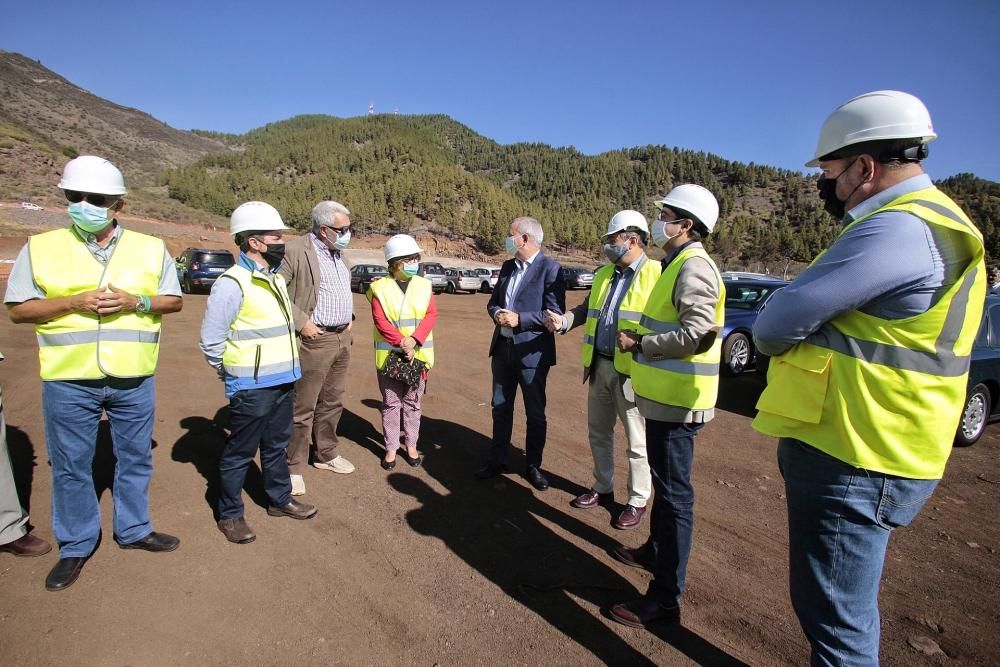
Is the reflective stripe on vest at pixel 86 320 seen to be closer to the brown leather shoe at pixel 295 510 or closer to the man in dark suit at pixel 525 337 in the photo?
the brown leather shoe at pixel 295 510

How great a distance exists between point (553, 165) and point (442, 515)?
5718 inches

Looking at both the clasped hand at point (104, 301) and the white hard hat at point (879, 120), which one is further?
the clasped hand at point (104, 301)

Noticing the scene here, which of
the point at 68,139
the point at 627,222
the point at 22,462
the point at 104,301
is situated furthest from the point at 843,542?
the point at 68,139

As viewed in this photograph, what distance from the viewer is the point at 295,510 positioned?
3.67 metres

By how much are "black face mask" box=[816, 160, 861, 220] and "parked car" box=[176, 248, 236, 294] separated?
20.6 m

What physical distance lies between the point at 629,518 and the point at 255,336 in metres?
2.84

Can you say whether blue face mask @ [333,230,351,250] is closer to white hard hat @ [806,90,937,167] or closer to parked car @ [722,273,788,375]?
white hard hat @ [806,90,937,167]

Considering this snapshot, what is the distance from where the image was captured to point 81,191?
2689 mm

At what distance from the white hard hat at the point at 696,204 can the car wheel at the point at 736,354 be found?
21.7 ft

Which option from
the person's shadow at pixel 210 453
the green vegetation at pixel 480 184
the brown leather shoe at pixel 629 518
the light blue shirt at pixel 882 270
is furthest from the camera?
the green vegetation at pixel 480 184

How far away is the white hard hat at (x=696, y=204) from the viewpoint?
2.80 meters

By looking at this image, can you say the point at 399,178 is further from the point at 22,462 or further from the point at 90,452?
the point at 90,452

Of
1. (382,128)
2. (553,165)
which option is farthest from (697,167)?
(382,128)

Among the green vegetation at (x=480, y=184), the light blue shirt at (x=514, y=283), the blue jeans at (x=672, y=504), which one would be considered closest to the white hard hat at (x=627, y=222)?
the light blue shirt at (x=514, y=283)
